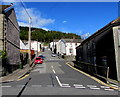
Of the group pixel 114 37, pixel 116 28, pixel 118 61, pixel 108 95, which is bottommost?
pixel 108 95

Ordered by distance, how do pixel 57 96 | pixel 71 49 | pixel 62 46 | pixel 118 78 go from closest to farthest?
pixel 57 96
pixel 118 78
pixel 71 49
pixel 62 46

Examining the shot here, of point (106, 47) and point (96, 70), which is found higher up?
point (106, 47)

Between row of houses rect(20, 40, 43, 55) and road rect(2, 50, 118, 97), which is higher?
row of houses rect(20, 40, 43, 55)

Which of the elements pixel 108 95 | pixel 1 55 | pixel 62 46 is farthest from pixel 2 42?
pixel 62 46

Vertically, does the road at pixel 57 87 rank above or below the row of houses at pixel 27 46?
below

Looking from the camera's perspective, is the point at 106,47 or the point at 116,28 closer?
the point at 116,28

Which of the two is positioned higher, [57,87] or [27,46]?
[27,46]

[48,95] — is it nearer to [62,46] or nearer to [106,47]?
[106,47]

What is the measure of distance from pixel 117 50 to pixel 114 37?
124 centimetres

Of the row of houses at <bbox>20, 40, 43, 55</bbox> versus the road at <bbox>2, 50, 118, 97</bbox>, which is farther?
the row of houses at <bbox>20, 40, 43, 55</bbox>

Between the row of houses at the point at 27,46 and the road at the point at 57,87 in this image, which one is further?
the row of houses at the point at 27,46

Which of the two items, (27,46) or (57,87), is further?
(27,46)

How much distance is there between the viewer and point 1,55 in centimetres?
1559

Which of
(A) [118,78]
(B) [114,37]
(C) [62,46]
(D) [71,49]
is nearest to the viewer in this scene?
(A) [118,78]
